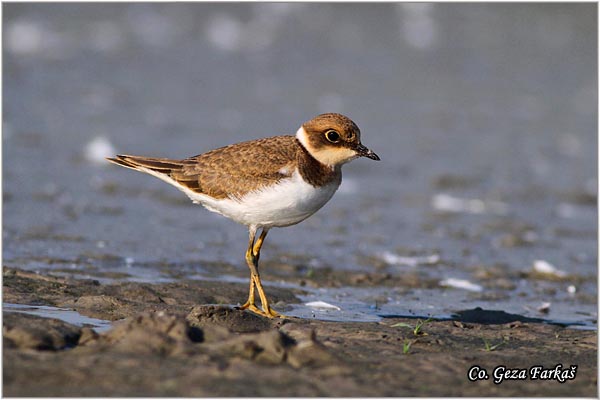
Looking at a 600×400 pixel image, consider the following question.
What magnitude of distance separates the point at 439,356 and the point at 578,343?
1.46 metres

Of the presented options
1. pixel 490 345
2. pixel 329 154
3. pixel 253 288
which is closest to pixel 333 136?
pixel 329 154

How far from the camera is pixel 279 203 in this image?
7.31 m

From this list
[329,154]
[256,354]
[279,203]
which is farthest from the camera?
[329,154]

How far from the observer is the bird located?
731 cm

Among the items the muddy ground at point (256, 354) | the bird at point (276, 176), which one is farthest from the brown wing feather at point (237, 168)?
the muddy ground at point (256, 354)

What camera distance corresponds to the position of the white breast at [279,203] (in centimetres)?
727

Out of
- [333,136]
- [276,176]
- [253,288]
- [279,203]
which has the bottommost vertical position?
[253,288]

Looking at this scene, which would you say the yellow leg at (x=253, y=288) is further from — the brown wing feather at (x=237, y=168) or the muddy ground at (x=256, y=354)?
the brown wing feather at (x=237, y=168)

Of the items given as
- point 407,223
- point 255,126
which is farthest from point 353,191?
point 255,126

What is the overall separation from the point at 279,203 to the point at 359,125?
953 centimetres

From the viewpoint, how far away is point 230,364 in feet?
17.2

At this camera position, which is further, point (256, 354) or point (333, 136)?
point (333, 136)

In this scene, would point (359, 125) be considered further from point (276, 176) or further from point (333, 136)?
point (276, 176)

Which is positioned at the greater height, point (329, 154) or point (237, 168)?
point (329, 154)
